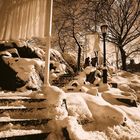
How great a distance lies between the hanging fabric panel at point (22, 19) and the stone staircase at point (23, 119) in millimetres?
2162

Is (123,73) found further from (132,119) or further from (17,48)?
(132,119)

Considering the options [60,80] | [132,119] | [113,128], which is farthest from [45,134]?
[60,80]

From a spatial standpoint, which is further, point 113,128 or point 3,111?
point 113,128

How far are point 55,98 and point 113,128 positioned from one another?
148cm

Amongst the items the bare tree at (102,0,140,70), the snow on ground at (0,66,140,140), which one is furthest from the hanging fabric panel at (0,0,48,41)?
the bare tree at (102,0,140,70)

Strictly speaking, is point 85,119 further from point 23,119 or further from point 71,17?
point 71,17

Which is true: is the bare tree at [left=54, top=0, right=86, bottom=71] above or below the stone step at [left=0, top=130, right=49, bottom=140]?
above

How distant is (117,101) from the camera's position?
7438 mm

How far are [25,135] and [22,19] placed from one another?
12.3 feet

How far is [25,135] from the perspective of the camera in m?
4.11

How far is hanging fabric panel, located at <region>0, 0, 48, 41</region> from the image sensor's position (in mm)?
6473

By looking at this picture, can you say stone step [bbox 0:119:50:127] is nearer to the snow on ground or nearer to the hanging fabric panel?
the snow on ground

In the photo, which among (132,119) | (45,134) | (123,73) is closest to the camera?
(45,134)

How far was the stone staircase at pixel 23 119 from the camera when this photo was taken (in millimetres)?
4137
